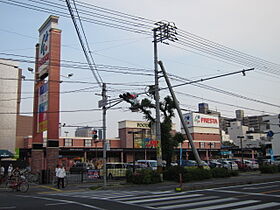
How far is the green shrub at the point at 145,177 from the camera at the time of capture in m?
24.1

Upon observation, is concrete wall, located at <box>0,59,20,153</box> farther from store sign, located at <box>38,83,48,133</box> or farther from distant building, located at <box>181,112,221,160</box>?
distant building, located at <box>181,112,221,160</box>

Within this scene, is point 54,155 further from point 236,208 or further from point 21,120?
point 21,120

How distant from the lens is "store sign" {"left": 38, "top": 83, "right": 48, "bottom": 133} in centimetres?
2695

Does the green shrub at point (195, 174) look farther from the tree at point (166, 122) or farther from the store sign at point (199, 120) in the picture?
the store sign at point (199, 120)

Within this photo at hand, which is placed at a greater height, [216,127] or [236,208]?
[216,127]

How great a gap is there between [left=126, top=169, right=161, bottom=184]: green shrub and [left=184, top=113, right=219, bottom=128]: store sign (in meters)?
51.3

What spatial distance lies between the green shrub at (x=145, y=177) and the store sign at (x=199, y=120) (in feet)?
168

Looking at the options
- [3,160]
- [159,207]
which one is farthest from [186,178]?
[3,160]

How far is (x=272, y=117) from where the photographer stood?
2997 inches

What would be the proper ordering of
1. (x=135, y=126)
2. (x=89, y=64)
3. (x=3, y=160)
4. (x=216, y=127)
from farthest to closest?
(x=216, y=127) < (x=135, y=126) < (x=3, y=160) < (x=89, y=64)

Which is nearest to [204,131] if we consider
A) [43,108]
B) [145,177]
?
[145,177]

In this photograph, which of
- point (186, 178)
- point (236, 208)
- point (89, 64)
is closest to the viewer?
point (236, 208)

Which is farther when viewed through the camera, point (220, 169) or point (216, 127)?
point (216, 127)

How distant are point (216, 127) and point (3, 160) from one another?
53914 millimetres
